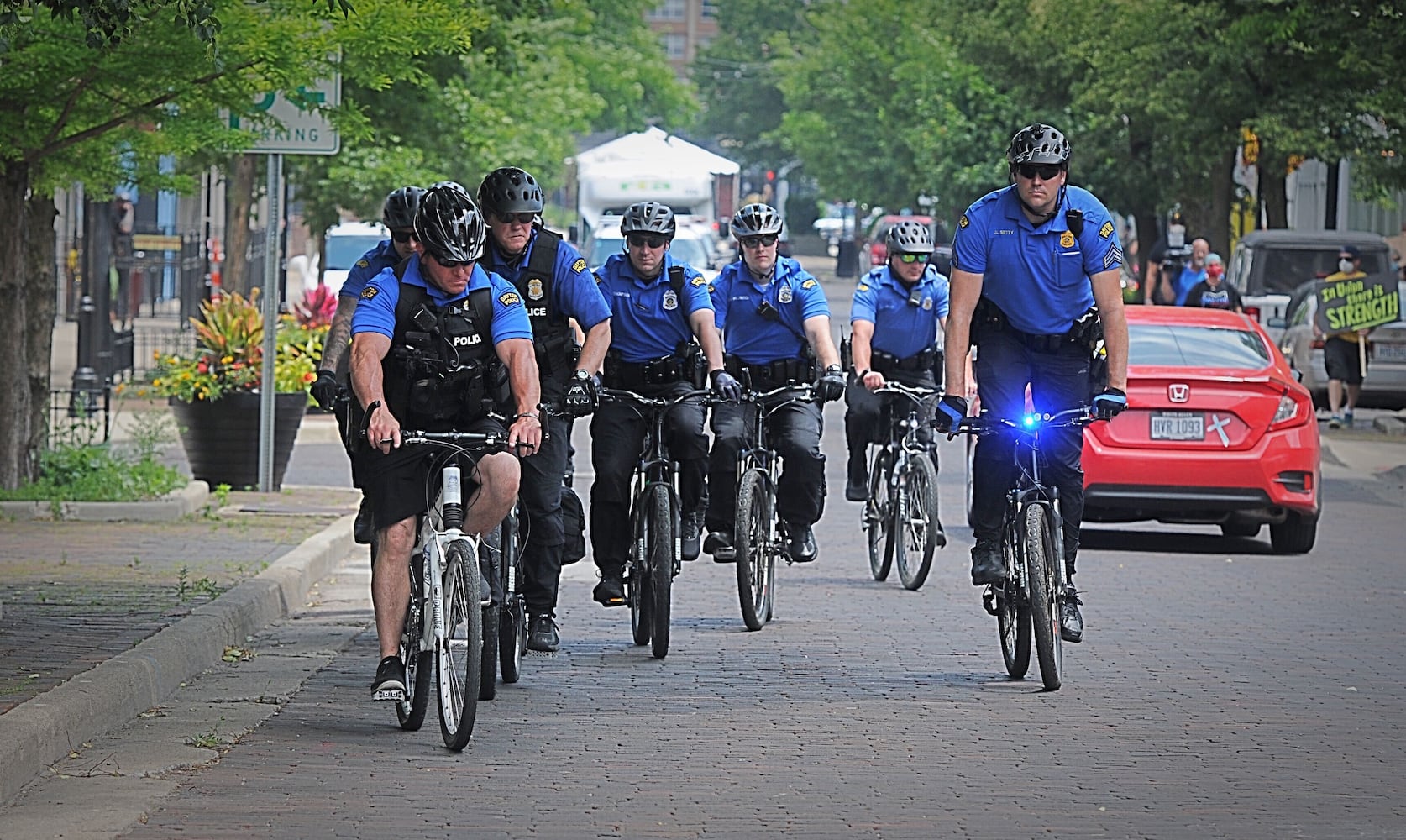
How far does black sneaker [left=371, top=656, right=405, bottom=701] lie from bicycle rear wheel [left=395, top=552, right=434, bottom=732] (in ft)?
0.08

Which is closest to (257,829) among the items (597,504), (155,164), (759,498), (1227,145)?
(597,504)

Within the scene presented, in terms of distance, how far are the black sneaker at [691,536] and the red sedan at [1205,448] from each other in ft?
13.4

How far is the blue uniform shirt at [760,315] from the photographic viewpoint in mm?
11656

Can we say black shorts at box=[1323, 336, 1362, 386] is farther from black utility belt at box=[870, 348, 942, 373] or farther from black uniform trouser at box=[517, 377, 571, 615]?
black uniform trouser at box=[517, 377, 571, 615]

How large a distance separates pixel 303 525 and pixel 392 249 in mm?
4146

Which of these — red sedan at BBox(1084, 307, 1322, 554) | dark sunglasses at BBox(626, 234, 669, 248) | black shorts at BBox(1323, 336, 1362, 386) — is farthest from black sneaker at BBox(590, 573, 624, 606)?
black shorts at BBox(1323, 336, 1362, 386)

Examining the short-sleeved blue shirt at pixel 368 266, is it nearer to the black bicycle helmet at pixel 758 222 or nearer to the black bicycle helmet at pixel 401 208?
the black bicycle helmet at pixel 401 208

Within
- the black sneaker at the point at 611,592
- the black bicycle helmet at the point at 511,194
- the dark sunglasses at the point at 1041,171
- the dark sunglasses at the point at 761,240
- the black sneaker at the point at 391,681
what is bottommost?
the black sneaker at the point at 391,681

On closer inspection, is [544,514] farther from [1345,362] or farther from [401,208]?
[1345,362]

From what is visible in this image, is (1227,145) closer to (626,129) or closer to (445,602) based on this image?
(445,602)

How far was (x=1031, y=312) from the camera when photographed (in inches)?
368

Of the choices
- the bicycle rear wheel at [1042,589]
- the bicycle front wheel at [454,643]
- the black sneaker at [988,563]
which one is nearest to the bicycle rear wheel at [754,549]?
the black sneaker at [988,563]

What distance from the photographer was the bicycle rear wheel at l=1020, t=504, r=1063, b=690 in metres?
8.98

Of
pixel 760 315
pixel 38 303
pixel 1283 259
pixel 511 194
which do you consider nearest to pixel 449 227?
pixel 511 194
